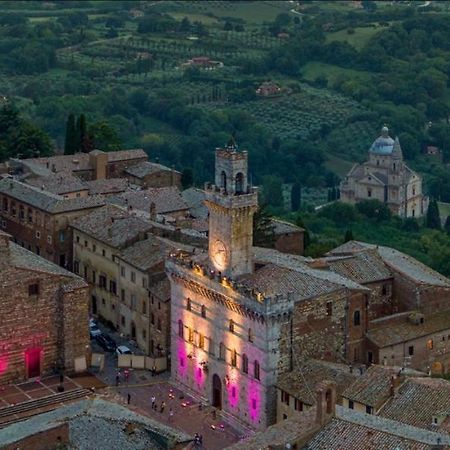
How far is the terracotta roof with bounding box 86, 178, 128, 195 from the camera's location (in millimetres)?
93375

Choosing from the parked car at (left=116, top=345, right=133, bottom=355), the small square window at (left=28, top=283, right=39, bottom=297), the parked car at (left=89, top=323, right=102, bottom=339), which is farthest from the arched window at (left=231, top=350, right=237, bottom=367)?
the parked car at (left=89, top=323, right=102, bottom=339)

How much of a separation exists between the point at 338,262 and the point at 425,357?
6881 mm

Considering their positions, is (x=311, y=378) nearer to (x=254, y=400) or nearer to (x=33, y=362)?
(x=254, y=400)

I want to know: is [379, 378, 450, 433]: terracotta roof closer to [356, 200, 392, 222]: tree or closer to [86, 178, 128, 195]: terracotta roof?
[86, 178, 128, 195]: terracotta roof

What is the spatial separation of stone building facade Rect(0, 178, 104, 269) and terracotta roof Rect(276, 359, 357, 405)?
24408mm

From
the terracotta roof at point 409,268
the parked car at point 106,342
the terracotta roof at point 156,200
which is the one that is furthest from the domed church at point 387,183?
the parked car at point 106,342

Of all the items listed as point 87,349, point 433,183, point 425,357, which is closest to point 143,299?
point 87,349

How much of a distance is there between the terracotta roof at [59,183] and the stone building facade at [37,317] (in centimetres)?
1895

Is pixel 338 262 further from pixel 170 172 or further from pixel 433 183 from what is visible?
pixel 433 183

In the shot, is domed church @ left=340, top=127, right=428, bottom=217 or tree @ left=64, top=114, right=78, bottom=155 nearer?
tree @ left=64, top=114, right=78, bottom=155

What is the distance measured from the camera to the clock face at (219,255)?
67206 mm

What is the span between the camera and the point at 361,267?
240 feet

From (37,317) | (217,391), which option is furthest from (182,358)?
(37,317)

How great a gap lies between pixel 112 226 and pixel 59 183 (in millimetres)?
13492
